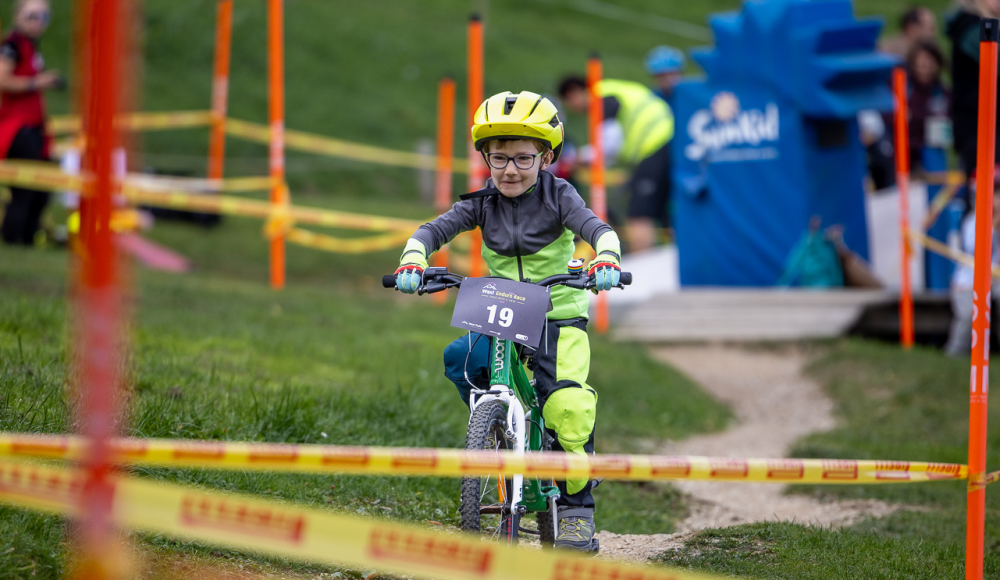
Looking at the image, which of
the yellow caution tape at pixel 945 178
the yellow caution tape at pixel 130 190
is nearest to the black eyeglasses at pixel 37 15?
the yellow caution tape at pixel 130 190

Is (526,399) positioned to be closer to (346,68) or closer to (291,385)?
(291,385)

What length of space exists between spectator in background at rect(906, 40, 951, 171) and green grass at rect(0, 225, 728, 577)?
471cm

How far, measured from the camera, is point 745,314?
1023 cm

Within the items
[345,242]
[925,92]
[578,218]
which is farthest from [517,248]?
[345,242]

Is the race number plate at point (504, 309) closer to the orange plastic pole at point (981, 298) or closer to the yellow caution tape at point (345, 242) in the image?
the orange plastic pole at point (981, 298)

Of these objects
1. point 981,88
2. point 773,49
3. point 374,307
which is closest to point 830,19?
point 773,49

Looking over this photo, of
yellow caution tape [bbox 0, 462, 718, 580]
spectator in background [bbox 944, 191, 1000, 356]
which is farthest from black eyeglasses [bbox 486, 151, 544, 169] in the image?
spectator in background [bbox 944, 191, 1000, 356]

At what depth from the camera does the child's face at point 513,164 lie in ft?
12.5

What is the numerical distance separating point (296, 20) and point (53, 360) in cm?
2099

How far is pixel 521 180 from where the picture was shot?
152 inches

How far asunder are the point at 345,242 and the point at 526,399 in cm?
1021

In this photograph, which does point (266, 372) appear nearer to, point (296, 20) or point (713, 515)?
point (713, 515)

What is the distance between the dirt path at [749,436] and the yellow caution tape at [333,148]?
496 centimetres

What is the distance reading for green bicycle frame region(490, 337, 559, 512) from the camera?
366 centimetres
